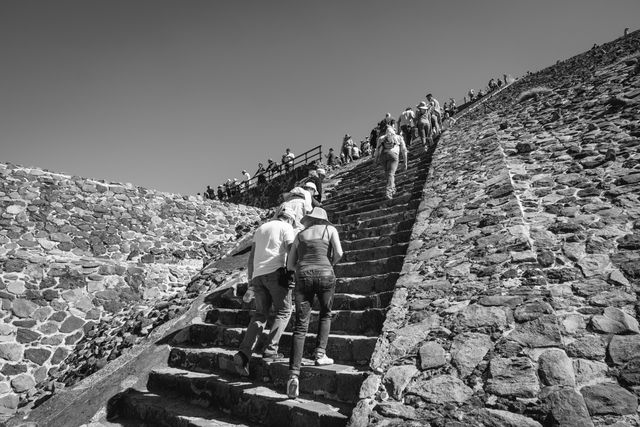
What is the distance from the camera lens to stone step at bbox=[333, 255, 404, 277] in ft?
14.2

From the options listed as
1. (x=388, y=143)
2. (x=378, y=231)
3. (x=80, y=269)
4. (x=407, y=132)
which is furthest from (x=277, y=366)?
(x=407, y=132)

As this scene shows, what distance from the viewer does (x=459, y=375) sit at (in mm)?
2191

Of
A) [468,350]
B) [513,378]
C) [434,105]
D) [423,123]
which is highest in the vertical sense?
[434,105]

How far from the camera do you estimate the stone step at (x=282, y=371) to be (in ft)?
8.87

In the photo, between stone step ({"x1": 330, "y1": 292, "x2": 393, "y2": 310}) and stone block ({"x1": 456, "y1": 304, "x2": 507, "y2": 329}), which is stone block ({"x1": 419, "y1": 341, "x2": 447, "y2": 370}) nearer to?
stone block ({"x1": 456, "y1": 304, "x2": 507, "y2": 329})

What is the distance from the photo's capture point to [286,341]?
3.75 meters

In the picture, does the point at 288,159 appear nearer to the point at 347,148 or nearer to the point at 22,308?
the point at 347,148

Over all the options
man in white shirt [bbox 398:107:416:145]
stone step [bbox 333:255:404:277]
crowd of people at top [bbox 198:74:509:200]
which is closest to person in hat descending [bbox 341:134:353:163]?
crowd of people at top [bbox 198:74:509:200]

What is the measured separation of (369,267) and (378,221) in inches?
63.0

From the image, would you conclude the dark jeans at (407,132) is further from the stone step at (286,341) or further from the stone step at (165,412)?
the stone step at (165,412)

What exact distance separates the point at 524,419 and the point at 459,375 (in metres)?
0.44

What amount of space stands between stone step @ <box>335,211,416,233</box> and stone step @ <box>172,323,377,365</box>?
2622 mm

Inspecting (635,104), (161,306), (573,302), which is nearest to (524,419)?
(573,302)

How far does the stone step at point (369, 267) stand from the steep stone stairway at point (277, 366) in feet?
0.04
